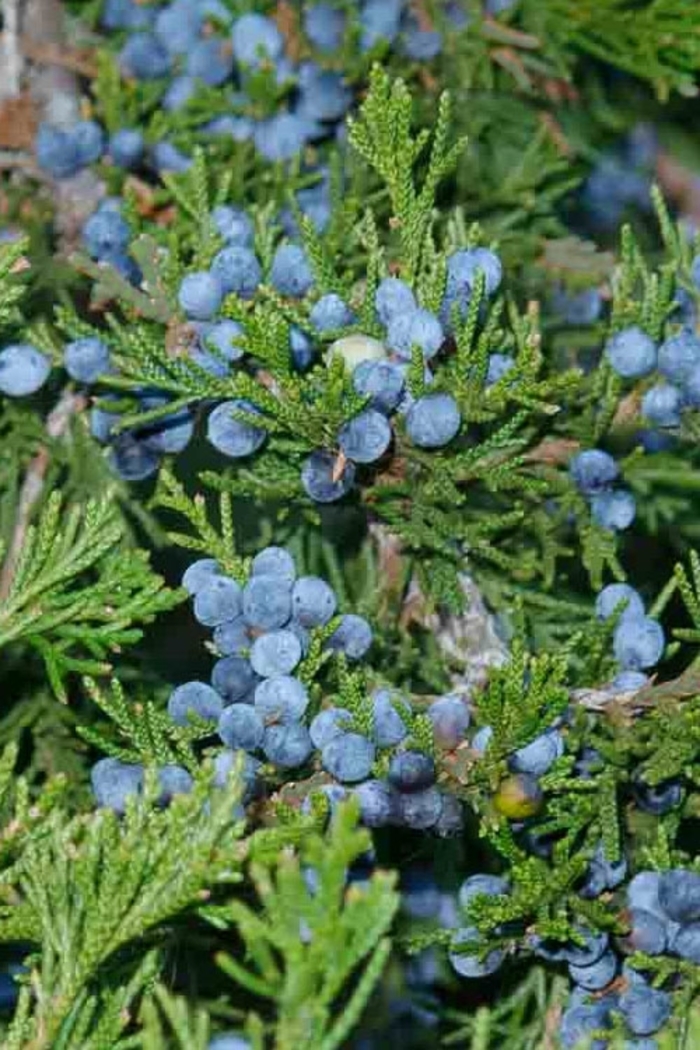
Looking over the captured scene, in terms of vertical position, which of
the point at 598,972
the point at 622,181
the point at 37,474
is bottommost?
the point at 622,181

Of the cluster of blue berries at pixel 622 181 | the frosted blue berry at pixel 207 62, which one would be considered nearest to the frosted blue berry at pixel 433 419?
the frosted blue berry at pixel 207 62

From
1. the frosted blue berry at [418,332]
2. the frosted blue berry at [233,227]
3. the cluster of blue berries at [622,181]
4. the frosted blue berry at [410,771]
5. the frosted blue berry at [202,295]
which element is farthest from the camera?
the cluster of blue berries at [622,181]

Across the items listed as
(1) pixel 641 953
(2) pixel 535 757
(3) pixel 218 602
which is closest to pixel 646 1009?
(1) pixel 641 953

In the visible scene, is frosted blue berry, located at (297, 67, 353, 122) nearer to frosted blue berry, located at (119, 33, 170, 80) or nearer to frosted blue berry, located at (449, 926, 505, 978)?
frosted blue berry, located at (119, 33, 170, 80)

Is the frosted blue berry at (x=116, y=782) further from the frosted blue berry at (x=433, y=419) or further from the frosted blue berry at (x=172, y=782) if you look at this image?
the frosted blue berry at (x=433, y=419)

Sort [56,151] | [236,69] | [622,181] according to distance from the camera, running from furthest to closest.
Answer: [622,181]
[236,69]
[56,151]

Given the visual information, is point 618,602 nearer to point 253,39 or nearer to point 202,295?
point 202,295
